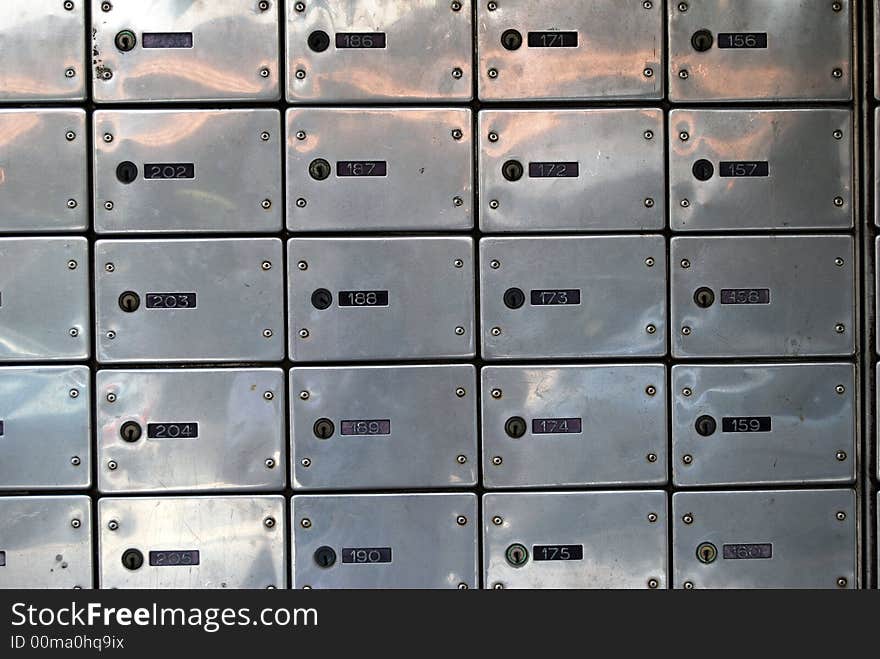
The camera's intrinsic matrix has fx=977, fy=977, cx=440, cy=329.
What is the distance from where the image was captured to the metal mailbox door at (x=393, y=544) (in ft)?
12.4

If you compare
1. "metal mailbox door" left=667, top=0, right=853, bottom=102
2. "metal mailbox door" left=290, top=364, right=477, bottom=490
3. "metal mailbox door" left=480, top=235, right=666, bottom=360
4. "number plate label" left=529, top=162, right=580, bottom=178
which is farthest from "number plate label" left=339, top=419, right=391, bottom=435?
"metal mailbox door" left=667, top=0, right=853, bottom=102

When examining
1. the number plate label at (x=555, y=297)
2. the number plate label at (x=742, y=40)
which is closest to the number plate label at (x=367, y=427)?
the number plate label at (x=555, y=297)

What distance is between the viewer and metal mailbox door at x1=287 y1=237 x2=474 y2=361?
376cm

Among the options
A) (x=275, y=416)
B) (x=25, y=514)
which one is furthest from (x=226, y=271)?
(x=25, y=514)

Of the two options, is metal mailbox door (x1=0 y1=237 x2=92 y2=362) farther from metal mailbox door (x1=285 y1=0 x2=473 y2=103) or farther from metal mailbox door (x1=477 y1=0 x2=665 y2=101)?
metal mailbox door (x1=477 y1=0 x2=665 y2=101)

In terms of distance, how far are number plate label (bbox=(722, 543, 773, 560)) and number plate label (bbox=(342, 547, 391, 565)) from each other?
4.34 feet

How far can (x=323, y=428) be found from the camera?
12.4 feet

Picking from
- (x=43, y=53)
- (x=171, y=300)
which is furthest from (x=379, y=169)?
(x=43, y=53)

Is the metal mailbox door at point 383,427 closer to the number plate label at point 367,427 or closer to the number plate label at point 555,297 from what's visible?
the number plate label at point 367,427

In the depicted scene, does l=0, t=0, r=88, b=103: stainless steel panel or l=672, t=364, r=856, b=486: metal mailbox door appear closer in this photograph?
l=0, t=0, r=88, b=103: stainless steel panel

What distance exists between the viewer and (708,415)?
3.81 m

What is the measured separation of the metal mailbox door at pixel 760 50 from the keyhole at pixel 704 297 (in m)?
0.74

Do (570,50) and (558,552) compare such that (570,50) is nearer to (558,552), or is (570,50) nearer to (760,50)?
(760,50)
